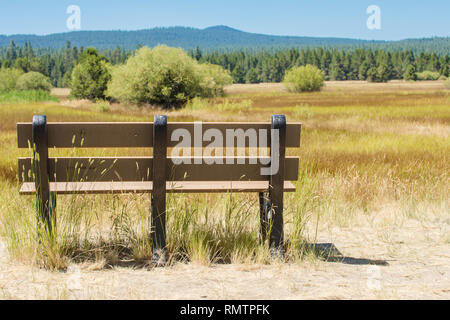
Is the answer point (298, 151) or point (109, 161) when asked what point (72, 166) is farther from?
point (298, 151)

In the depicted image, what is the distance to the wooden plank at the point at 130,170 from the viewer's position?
3.94 m

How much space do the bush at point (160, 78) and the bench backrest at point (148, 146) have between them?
28.2m

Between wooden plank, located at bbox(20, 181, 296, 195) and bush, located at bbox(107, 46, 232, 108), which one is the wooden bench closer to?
wooden plank, located at bbox(20, 181, 296, 195)

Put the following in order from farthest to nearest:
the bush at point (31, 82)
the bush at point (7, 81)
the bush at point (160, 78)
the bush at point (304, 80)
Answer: the bush at point (304, 80)
the bush at point (7, 81)
the bush at point (31, 82)
the bush at point (160, 78)

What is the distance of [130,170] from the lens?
3986 millimetres

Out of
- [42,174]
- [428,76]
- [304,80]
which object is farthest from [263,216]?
[428,76]

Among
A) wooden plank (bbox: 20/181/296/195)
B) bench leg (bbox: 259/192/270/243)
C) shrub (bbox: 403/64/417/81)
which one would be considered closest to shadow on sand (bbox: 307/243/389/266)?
bench leg (bbox: 259/192/270/243)

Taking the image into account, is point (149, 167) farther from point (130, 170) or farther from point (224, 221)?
point (224, 221)

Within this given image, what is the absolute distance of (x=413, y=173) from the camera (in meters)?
8.96

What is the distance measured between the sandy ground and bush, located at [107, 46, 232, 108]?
2837 cm

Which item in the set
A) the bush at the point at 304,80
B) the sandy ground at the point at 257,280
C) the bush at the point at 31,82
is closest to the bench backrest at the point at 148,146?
the sandy ground at the point at 257,280

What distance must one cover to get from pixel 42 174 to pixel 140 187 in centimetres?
74

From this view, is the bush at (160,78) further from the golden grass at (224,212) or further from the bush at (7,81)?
the bush at (7,81)
